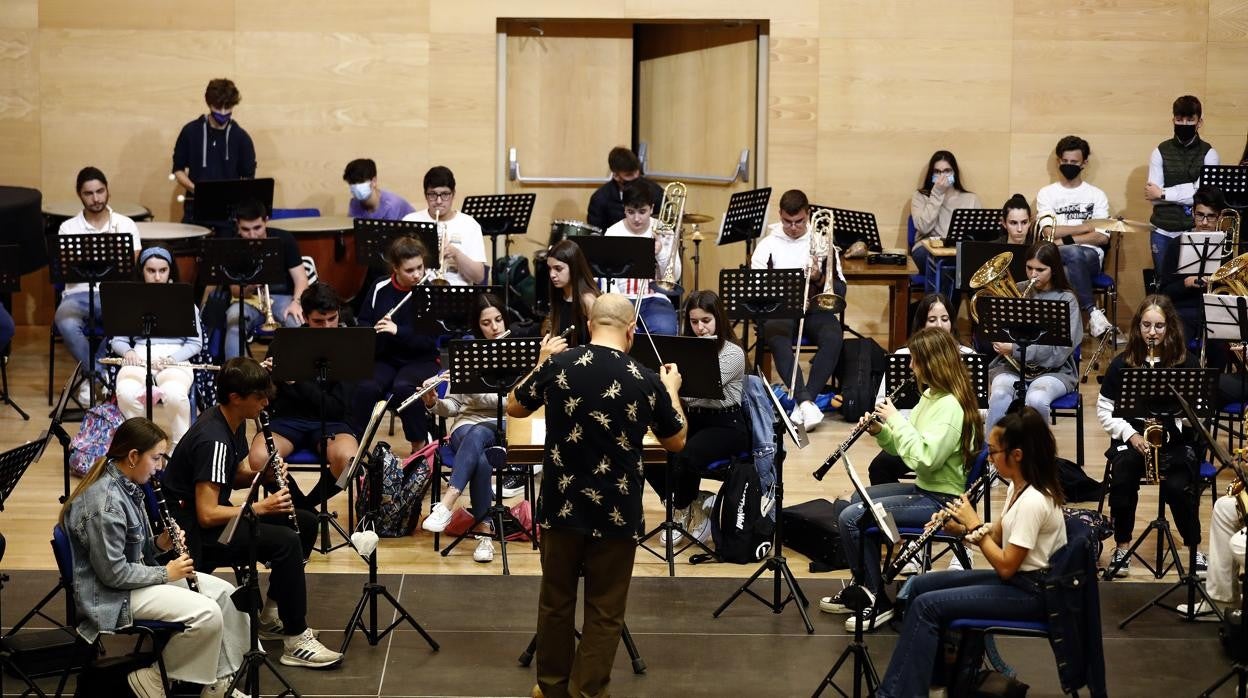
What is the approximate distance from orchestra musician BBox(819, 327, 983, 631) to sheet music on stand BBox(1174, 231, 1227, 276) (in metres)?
4.77

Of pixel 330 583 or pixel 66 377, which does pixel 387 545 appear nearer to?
pixel 330 583

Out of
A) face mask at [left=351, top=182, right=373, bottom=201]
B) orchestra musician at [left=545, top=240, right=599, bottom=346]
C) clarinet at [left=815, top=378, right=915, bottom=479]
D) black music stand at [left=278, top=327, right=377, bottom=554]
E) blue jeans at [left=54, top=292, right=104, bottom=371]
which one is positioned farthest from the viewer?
face mask at [left=351, top=182, right=373, bottom=201]

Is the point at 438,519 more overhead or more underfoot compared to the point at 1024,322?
more underfoot

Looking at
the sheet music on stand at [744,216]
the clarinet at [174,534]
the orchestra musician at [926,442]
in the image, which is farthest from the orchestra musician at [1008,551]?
the sheet music on stand at [744,216]

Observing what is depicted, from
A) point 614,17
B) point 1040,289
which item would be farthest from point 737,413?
point 614,17

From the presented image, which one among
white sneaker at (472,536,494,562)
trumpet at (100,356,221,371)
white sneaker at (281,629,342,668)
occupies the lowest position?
white sneaker at (281,629,342,668)

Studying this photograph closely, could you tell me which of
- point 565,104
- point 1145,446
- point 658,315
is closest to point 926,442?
point 1145,446

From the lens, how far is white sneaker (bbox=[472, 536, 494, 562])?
7195 mm

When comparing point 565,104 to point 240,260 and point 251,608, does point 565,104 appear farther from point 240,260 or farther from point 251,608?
point 251,608

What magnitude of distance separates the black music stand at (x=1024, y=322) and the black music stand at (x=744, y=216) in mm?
2572

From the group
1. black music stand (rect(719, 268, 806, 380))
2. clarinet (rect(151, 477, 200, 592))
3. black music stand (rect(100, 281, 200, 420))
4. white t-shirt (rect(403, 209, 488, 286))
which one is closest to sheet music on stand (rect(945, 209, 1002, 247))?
black music stand (rect(719, 268, 806, 380))

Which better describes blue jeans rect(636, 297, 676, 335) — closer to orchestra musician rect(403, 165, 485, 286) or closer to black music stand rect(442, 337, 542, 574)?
orchestra musician rect(403, 165, 485, 286)

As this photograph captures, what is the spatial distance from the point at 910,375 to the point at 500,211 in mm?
3989

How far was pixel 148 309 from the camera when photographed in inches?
316
